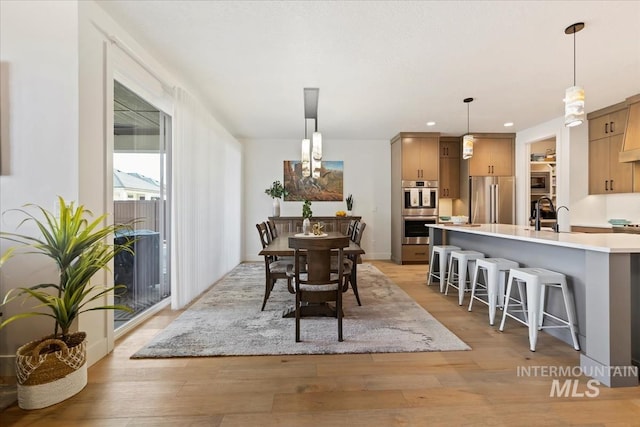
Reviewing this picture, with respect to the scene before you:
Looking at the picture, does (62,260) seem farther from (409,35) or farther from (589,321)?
(589,321)

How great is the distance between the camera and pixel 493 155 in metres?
6.11

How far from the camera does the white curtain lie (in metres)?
3.33

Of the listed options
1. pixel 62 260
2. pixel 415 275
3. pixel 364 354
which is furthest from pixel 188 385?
pixel 415 275

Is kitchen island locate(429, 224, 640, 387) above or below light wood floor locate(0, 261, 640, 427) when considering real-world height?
above

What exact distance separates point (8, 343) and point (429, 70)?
4.41 metres

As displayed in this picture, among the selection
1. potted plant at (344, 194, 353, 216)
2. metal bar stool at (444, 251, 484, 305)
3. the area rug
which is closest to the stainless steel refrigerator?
potted plant at (344, 194, 353, 216)

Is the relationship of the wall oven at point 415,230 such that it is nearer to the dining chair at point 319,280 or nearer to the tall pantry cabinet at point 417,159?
the tall pantry cabinet at point 417,159

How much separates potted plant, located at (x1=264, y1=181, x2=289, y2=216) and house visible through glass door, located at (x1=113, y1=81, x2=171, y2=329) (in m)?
2.78

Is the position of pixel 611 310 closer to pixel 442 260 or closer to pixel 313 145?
pixel 442 260

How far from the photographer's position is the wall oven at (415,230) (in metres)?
5.97

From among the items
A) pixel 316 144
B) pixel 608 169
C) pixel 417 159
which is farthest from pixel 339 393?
pixel 608 169

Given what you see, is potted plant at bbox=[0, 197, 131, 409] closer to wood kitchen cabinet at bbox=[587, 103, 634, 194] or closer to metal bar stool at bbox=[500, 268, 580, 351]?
metal bar stool at bbox=[500, 268, 580, 351]

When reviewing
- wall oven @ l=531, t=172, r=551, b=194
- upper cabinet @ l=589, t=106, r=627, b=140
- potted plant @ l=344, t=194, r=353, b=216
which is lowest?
potted plant @ l=344, t=194, r=353, b=216

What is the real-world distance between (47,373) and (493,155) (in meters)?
7.22
